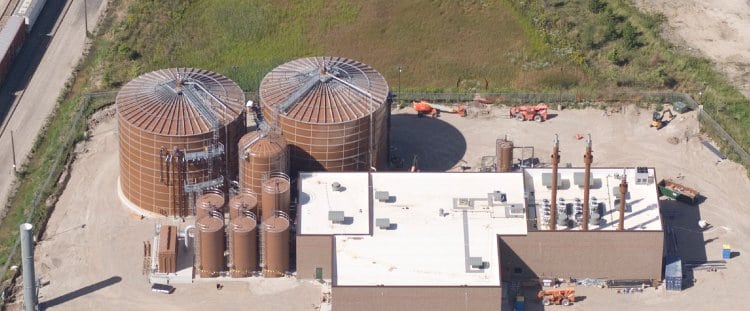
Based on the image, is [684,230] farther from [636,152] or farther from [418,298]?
[418,298]

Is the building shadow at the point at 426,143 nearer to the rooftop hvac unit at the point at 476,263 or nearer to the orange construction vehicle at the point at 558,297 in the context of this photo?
the orange construction vehicle at the point at 558,297

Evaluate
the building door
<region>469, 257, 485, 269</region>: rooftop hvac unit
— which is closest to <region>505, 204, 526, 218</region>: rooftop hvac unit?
<region>469, 257, 485, 269</region>: rooftop hvac unit

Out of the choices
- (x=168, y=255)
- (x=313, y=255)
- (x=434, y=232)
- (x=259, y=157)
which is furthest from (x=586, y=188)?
(x=168, y=255)

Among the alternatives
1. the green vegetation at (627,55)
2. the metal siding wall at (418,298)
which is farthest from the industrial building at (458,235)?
the green vegetation at (627,55)

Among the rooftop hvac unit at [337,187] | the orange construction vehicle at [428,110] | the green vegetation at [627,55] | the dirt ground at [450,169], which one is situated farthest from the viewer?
the green vegetation at [627,55]

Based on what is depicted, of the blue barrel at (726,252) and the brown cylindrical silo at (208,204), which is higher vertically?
the brown cylindrical silo at (208,204)

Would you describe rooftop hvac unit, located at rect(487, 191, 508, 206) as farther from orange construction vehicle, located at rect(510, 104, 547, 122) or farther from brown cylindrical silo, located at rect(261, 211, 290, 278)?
orange construction vehicle, located at rect(510, 104, 547, 122)

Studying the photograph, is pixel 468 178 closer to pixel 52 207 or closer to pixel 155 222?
pixel 155 222
